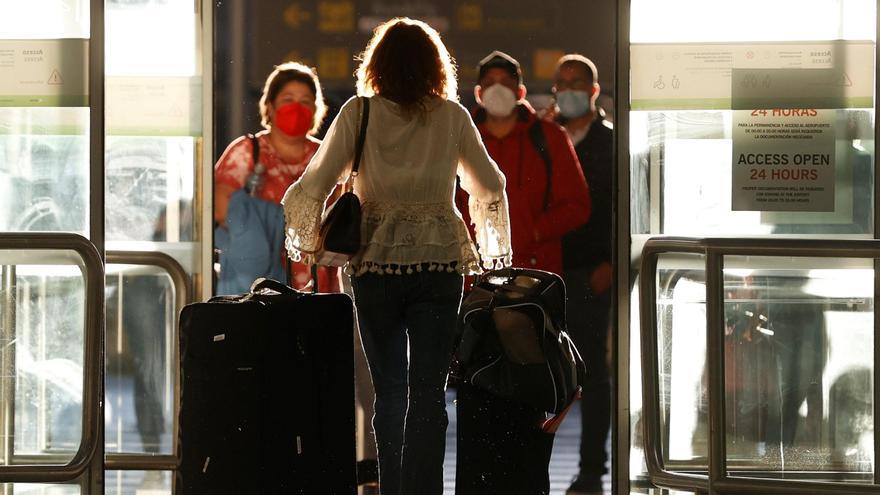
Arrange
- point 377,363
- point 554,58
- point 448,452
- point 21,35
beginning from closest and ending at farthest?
point 377,363, point 21,35, point 554,58, point 448,452

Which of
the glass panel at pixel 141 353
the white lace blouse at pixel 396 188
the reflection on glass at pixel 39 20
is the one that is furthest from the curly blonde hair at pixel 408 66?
the glass panel at pixel 141 353

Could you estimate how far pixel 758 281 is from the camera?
4625 mm

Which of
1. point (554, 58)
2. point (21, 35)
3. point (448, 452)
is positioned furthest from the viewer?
point (448, 452)

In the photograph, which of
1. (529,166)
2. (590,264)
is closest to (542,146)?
(529,166)

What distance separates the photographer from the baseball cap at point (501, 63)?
5.34 meters

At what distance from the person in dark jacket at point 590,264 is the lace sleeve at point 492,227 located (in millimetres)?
1181

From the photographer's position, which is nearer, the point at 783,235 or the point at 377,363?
the point at 377,363

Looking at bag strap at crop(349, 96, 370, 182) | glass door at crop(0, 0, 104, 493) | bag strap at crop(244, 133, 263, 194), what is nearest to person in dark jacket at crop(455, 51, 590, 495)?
bag strap at crop(244, 133, 263, 194)

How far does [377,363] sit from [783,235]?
1.59 meters

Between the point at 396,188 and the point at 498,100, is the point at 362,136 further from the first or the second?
the point at 498,100

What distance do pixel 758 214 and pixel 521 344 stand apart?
110cm

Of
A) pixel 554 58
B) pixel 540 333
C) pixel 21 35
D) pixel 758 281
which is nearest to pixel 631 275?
pixel 758 281

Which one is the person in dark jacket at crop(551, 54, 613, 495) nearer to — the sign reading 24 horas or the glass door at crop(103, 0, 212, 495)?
the sign reading 24 horas

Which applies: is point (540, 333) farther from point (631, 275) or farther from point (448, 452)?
point (448, 452)
